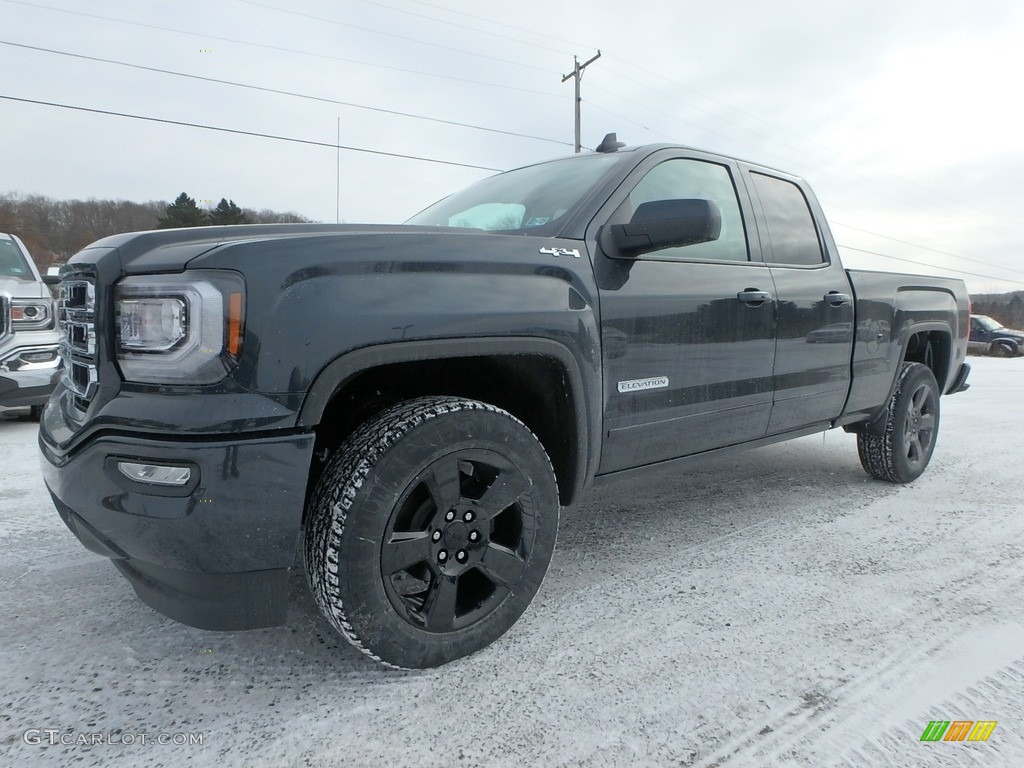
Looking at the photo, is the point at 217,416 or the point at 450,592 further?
the point at 450,592

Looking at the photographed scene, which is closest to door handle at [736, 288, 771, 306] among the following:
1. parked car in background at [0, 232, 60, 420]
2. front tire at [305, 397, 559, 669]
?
front tire at [305, 397, 559, 669]

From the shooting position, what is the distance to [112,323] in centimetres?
169

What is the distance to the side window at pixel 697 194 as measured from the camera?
2590 mm

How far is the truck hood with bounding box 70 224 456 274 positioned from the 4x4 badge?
0.44 m

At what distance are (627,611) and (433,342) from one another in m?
1.21

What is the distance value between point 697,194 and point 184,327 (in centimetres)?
220

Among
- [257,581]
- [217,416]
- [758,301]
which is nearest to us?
[217,416]

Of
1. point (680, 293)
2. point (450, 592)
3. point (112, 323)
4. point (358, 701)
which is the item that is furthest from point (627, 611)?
point (112, 323)

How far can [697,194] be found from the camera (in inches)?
114

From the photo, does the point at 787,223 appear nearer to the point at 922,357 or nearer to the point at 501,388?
the point at 922,357

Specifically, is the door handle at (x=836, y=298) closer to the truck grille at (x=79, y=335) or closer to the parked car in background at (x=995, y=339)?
the truck grille at (x=79, y=335)

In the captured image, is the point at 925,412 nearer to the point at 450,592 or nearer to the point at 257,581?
the point at 450,592

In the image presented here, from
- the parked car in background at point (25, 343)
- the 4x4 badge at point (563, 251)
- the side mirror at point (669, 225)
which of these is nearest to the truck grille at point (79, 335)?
the 4x4 badge at point (563, 251)

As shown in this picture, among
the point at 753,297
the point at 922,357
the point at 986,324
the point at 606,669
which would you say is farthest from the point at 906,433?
the point at 986,324
